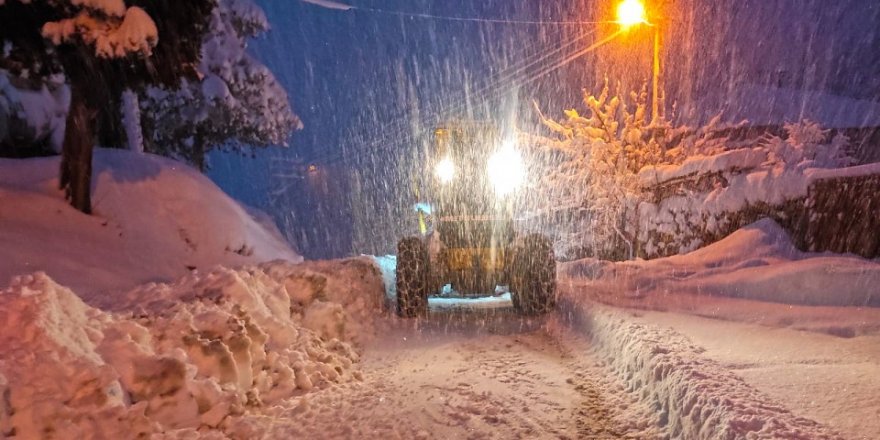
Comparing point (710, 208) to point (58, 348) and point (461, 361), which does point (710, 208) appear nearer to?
point (461, 361)

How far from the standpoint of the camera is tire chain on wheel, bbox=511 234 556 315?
898cm

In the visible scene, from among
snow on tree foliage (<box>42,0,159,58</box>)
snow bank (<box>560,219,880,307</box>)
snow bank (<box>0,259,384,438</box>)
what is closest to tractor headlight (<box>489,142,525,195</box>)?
snow bank (<box>560,219,880,307</box>)

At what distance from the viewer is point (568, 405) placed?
16.9 ft

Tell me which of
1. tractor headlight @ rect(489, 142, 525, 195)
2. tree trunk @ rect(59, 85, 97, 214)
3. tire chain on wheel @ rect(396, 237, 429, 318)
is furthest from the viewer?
tractor headlight @ rect(489, 142, 525, 195)

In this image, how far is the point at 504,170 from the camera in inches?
376

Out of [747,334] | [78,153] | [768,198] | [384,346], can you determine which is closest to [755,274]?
[768,198]

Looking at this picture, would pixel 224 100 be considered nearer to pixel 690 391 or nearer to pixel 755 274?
pixel 755 274

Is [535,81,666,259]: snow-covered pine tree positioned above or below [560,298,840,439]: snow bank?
above

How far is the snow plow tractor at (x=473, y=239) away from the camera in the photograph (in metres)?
9.11

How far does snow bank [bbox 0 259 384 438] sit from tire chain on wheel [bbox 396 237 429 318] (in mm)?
2131

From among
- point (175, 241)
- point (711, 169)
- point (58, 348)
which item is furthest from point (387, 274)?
point (58, 348)

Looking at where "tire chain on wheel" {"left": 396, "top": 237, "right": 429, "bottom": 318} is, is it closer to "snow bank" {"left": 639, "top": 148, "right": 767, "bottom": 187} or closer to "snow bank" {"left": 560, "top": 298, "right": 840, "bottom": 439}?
"snow bank" {"left": 560, "top": 298, "right": 840, "bottom": 439}

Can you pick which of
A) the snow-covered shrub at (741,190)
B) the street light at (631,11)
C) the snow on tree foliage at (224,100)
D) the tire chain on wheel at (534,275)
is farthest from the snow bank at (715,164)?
the snow on tree foliage at (224,100)

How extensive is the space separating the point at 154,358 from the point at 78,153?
6.34 meters
